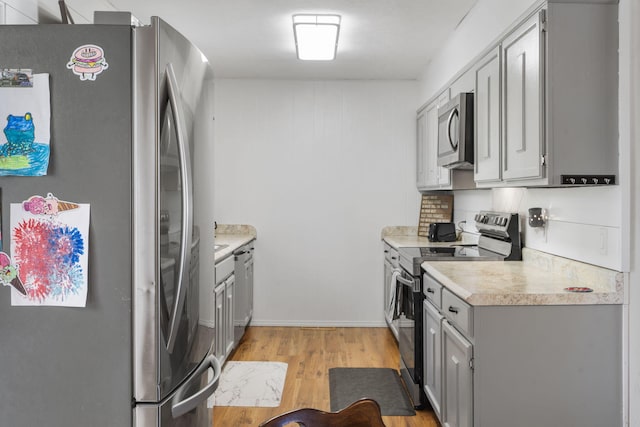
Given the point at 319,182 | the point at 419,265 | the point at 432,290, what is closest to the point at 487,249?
the point at 419,265

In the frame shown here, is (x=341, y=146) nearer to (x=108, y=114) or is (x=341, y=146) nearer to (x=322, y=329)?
(x=322, y=329)

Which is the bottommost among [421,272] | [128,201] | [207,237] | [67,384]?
[67,384]

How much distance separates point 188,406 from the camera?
187 centimetres

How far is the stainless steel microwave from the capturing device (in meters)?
3.21

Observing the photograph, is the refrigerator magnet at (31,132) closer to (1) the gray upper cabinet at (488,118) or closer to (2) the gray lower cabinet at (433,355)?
(2) the gray lower cabinet at (433,355)

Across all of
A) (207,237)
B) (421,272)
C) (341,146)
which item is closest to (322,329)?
(341,146)

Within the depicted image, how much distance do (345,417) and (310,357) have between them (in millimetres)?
3212

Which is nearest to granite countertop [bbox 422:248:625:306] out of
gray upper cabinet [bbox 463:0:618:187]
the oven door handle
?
the oven door handle

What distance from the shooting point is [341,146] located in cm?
530

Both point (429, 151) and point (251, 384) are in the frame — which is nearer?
point (251, 384)

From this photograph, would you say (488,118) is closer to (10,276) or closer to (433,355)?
(433,355)

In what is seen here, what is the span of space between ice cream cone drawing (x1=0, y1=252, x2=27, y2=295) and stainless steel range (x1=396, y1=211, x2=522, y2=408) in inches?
83.4

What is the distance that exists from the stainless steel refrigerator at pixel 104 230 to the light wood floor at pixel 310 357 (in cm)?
144

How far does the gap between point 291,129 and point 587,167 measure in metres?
3.50
